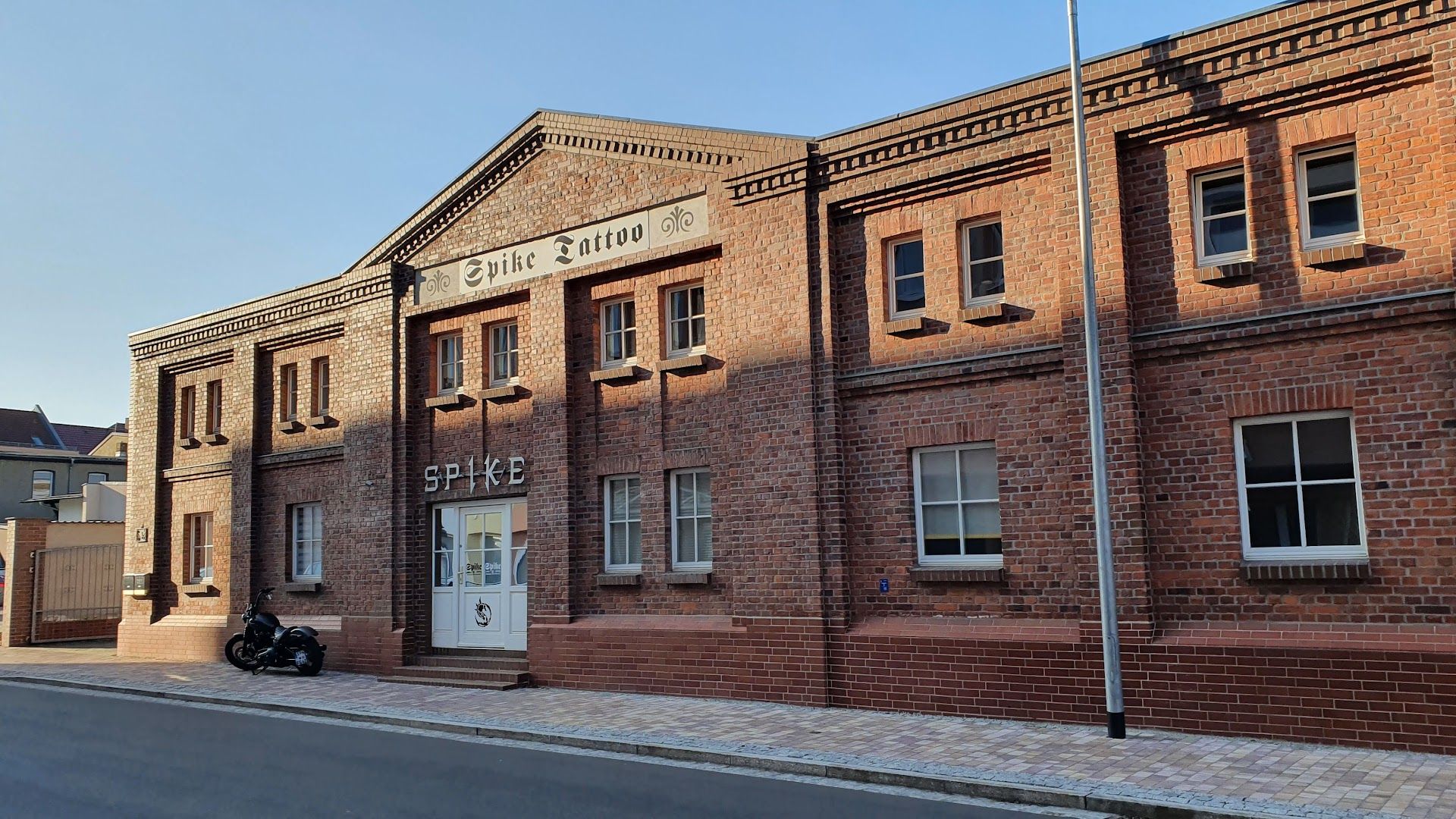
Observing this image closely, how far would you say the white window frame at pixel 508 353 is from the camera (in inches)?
705

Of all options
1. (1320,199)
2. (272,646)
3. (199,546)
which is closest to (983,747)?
(1320,199)

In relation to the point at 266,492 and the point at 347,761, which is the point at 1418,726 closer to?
the point at 347,761

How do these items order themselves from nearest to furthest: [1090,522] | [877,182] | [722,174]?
[1090,522] < [877,182] < [722,174]

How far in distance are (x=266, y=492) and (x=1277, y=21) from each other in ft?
59.0

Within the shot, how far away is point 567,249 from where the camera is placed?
17016 mm

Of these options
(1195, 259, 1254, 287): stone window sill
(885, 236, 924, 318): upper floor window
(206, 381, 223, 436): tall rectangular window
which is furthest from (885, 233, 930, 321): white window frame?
(206, 381, 223, 436): tall rectangular window

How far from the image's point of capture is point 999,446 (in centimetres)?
1284

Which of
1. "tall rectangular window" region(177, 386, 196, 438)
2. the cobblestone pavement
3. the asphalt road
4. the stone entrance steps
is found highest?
"tall rectangular window" region(177, 386, 196, 438)

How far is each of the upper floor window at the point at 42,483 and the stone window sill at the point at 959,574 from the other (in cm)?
5088

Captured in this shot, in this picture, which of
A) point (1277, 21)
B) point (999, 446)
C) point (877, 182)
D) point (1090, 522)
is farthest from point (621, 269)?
point (1277, 21)

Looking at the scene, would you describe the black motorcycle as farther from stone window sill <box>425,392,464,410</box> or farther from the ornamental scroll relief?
the ornamental scroll relief

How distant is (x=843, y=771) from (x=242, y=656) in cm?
1344

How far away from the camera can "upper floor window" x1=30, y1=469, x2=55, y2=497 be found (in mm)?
52625

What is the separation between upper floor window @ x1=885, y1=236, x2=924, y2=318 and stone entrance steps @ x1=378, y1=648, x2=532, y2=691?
7576 mm
